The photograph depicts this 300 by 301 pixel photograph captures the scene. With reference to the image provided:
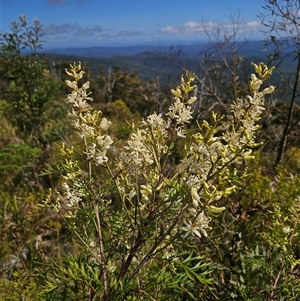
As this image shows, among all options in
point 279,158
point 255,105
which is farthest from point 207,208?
point 279,158

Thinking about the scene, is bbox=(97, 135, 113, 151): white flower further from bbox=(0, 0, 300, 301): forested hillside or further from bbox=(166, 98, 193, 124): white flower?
bbox=(166, 98, 193, 124): white flower

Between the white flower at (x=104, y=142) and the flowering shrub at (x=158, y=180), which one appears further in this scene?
the white flower at (x=104, y=142)

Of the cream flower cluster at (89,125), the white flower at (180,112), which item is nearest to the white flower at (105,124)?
the cream flower cluster at (89,125)

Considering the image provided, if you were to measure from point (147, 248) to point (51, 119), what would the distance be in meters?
8.15

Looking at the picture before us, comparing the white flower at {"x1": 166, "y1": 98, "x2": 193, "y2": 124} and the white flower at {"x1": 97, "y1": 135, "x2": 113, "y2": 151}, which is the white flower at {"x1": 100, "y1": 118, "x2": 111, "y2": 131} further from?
the white flower at {"x1": 166, "y1": 98, "x2": 193, "y2": 124}

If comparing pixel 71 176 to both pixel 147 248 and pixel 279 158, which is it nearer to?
pixel 147 248

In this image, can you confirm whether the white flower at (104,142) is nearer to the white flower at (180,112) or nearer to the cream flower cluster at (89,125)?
the cream flower cluster at (89,125)

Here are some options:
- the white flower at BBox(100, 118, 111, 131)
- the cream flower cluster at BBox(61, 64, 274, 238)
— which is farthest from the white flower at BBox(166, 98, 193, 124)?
the white flower at BBox(100, 118, 111, 131)

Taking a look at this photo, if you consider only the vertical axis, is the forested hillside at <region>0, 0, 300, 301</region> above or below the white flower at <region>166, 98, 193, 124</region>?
below

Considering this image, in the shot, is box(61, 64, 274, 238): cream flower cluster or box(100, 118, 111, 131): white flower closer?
box(61, 64, 274, 238): cream flower cluster

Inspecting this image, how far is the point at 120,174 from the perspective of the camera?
178 cm

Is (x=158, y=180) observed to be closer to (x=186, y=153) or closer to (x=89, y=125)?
(x=186, y=153)

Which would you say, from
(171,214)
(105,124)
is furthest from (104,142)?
(171,214)

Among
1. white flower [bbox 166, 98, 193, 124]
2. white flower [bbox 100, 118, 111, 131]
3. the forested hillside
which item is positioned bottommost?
the forested hillside
